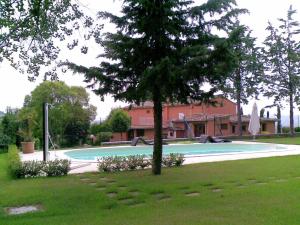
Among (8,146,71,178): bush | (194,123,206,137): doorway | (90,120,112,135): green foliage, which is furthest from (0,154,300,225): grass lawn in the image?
(194,123,206,137): doorway

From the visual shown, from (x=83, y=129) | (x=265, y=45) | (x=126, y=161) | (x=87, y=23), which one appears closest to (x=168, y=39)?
(x=87, y=23)

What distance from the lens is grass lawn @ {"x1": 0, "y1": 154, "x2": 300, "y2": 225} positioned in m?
6.77

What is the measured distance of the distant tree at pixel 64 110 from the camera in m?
37.0

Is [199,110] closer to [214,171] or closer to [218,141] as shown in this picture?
[218,141]

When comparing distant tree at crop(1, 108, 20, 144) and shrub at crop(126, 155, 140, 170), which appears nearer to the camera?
shrub at crop(126, 155, 140, 170)

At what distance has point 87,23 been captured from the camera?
8.61m

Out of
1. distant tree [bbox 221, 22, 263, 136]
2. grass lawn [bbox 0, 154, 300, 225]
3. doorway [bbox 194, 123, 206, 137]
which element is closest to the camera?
grass lawn [bbox 0, 154, 300, 225]

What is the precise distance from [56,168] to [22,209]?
17.4ft

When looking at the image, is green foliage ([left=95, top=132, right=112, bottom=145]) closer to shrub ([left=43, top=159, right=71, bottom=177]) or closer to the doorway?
the doorway

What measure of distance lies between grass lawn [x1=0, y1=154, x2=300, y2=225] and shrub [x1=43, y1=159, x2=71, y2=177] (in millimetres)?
675

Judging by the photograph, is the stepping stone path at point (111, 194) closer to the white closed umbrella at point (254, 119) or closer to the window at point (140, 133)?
the white closed umbrella at point (254, 119)

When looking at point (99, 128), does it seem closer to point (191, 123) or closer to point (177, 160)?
point (191, 123)

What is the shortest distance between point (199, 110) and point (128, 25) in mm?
37969

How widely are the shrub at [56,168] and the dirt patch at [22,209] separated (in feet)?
16.3
